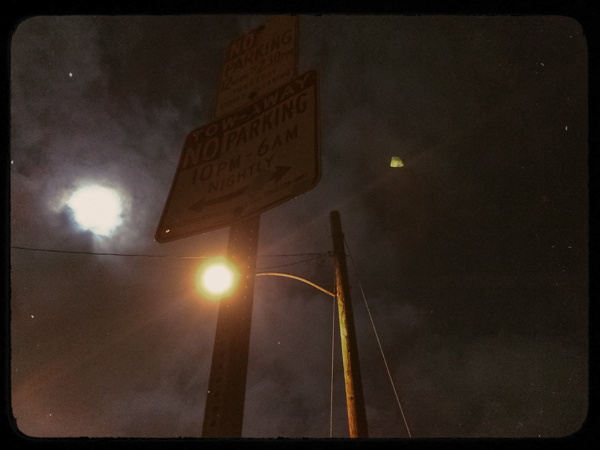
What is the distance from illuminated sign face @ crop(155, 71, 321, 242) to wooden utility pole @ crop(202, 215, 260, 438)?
314 millimetres

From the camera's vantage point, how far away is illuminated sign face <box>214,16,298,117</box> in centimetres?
236

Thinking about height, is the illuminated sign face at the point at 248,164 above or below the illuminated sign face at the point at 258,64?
below

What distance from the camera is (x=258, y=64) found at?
250 centimetres

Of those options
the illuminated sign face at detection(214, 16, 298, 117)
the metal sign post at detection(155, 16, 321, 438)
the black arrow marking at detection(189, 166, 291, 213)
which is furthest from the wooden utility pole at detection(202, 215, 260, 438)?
the illuminated sign face at detection(214, 16, 298, 117)

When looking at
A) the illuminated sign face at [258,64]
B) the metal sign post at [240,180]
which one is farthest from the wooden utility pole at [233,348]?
the illuminated sign face at [258,64]

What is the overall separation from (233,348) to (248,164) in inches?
34.8

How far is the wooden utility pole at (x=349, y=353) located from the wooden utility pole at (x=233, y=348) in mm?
4935

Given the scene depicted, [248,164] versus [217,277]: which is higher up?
[248,164]

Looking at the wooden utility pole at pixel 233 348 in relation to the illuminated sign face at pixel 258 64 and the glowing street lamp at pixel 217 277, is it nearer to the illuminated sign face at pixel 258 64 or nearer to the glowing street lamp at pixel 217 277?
the glowing street lamp at pixel 217 277

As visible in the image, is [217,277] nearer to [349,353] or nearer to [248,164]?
[248,164]

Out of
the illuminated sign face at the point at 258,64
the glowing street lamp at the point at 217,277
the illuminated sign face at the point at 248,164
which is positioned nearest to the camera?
the illuminated sign face at the point at 248,164

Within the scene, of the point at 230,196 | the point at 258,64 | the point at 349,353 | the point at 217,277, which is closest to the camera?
the point at 230,196

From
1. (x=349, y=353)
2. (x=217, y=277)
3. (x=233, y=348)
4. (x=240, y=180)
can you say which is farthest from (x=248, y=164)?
(x=349, y=353)

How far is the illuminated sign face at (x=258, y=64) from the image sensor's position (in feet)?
7.73
